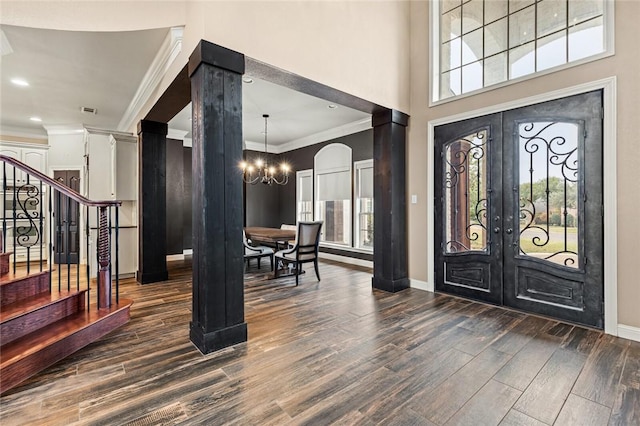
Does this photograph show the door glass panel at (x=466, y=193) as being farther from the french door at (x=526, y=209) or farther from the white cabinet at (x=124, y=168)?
the white cabinet at (x=124, y=168)

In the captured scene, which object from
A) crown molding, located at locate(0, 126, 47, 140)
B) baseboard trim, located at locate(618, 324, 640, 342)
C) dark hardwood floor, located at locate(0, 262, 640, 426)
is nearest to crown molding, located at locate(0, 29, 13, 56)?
dark hardwood floor, located at locate(0, 262, 640, 426)

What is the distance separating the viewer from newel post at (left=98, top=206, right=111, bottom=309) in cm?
297

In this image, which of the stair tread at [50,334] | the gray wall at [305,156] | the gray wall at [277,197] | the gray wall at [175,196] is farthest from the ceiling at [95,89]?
the stair tread at [50,334]

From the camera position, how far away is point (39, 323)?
2484 mm

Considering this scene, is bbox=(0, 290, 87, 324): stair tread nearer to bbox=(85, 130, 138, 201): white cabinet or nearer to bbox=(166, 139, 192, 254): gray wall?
bbox=(85, 130, 138, 201): white cabinet

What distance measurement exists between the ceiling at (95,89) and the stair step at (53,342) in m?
2.76

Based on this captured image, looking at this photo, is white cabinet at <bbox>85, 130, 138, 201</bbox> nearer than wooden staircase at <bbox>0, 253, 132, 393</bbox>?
No

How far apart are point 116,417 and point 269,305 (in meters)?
2.04

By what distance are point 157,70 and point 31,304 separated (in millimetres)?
2767

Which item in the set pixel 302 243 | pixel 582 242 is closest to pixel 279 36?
pixel 302 243

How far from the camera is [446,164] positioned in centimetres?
408

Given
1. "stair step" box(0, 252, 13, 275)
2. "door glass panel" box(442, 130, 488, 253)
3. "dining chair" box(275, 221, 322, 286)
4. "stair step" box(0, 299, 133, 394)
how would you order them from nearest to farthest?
"stair step" box(0, 299, 133, 394), "stair step" box(0, 252, 13, 275), "door glass panel" box(442, 130, 488, 253), "dining chair" box(275, 221, 322, 286)

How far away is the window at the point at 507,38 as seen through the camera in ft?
10.1

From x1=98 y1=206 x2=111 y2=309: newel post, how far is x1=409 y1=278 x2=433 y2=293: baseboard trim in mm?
3800
